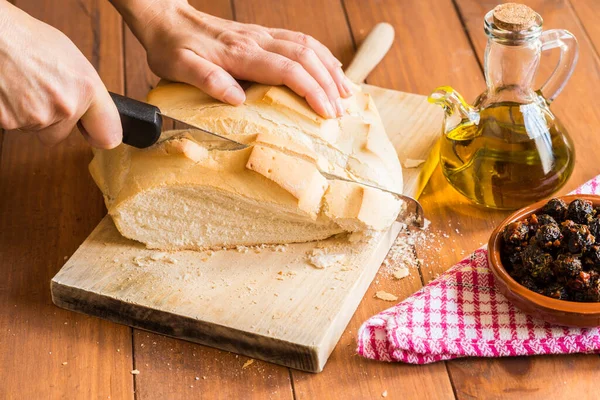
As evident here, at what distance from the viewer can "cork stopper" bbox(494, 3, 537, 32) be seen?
1766 mm

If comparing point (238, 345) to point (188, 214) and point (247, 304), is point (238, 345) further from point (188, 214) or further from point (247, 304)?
point (188, 214)

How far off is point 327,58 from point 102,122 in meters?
0.59

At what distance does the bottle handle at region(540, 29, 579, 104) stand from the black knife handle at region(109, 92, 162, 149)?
0.87 m

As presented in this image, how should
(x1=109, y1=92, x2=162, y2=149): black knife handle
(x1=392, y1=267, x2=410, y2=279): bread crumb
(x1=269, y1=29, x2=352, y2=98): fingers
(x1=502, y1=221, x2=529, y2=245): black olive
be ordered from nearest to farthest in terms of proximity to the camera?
(x1=502, y1=221, x2=529, y2=245): black olive < (x1=109, y1=92, x2=162, y2=149): black knife handle < (x1=392, y1=267, x2=410, y2=279): bread crumb < (x1=269, y1=29, x2=352, y2=98): fingers

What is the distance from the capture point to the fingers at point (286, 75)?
188 centimetres

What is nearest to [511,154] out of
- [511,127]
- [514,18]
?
[511,127]

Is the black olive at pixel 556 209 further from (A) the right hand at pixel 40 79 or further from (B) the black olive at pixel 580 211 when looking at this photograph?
(A) the right hand at pixel 40 79

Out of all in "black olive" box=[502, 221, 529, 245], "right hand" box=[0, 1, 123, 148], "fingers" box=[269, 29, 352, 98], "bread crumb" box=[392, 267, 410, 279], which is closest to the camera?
"right hand" box=[0, 1, 123, 148]

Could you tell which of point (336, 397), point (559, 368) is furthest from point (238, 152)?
point (559, 368)

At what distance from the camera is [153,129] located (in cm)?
176

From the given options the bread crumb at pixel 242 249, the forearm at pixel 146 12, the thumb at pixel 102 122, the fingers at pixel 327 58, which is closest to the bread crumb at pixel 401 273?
the bread crumb at pixel 242 249

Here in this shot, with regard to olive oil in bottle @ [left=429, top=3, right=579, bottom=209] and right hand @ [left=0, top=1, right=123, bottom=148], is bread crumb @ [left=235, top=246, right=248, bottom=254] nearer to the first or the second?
right hand @ [left=0, top=1, right=123, bottom=148]

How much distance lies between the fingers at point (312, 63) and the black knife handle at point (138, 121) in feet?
1.17

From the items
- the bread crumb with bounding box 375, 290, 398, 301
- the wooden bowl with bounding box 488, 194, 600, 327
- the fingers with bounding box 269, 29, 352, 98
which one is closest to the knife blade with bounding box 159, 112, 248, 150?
the fingers with bounding box 269, 29, 352, 98
